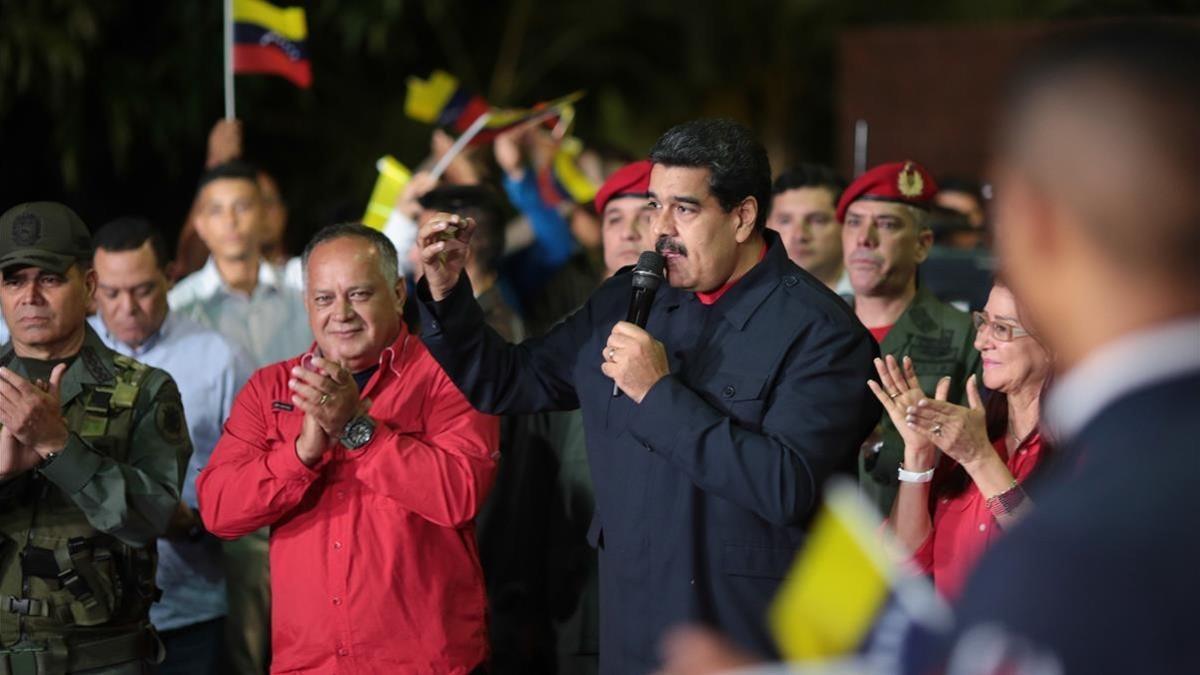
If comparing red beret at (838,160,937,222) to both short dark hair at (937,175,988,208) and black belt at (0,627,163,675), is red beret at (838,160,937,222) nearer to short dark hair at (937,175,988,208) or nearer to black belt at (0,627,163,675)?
short dark hair at (937,175,988,208)

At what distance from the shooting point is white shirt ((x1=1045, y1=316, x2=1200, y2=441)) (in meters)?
1.40

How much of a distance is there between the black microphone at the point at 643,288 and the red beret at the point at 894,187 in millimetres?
1964

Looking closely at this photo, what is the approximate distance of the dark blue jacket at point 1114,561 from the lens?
1.32 metres

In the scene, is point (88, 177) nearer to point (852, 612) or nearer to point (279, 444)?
point (279, 444)

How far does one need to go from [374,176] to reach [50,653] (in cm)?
712

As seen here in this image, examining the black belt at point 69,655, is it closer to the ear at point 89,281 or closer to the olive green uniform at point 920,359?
the ear at point 89,281

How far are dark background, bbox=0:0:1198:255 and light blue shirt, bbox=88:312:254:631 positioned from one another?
1.44 metres

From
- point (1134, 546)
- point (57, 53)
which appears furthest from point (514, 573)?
point (57, 53)

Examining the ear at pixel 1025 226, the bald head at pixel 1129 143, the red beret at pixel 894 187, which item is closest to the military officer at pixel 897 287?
the red beret at pixel 894 187

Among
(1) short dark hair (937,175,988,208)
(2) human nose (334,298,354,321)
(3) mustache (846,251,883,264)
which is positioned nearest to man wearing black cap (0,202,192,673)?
(2) human nose (334,298,354,321)

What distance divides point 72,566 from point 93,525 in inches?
5.0

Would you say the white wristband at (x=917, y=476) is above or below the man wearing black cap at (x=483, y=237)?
below

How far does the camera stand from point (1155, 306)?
1417 millimetres

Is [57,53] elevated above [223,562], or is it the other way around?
[57,53]
